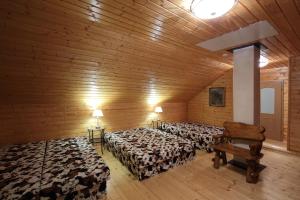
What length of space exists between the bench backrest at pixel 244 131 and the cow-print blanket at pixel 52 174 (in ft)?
7.81

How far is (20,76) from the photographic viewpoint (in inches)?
112

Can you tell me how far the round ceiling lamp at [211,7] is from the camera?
1.58 metres

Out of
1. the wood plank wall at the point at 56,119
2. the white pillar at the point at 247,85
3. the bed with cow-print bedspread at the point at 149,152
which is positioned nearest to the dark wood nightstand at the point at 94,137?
the wood plank wall at the point at 56,119

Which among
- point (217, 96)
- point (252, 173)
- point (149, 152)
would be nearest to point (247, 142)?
point (252, 173)

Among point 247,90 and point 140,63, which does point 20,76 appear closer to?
point 140,63

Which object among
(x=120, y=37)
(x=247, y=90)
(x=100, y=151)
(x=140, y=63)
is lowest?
(x=100, y=151)

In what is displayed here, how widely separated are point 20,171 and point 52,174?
461 mm

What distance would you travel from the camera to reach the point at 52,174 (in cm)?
206

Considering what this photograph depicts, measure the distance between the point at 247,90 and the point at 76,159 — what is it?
10.5ft

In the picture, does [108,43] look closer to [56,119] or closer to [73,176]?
[73,176]

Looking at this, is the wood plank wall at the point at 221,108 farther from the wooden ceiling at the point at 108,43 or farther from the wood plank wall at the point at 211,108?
the wooden ceiling at the point at 108,43

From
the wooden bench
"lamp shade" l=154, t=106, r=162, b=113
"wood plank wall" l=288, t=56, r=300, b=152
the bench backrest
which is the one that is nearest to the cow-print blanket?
the wooden bench

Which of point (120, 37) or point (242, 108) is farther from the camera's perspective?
point (242, 108)

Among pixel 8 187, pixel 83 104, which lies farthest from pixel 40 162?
pixel 83 104
